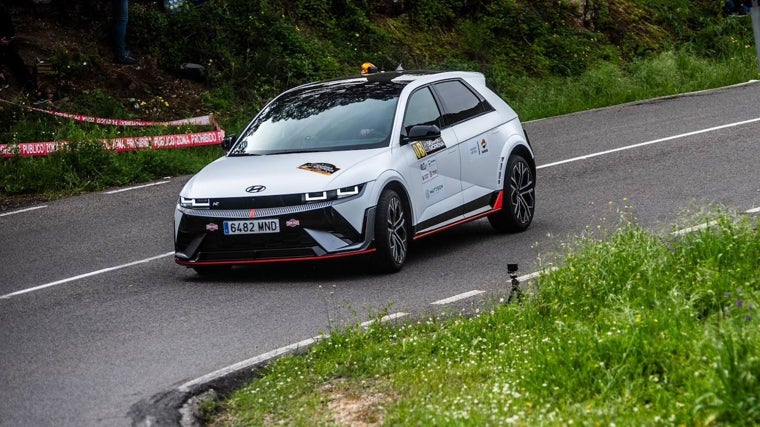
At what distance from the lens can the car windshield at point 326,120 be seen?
11.8 m

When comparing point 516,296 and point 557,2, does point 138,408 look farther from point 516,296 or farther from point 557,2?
point 557,2

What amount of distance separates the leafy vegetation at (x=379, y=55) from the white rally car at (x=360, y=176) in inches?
219

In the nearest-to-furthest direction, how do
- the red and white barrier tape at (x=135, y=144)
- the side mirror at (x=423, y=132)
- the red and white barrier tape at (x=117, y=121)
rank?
the side mirror at (x=423, y=132), the red and white barrier tape at (x=135, y=144), the red and white barrier tape at (x=117, y=121)

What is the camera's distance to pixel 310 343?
8.67 meters

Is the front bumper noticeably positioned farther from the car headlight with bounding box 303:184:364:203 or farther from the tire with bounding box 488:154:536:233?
the tire with bounding box 488:154:536:233

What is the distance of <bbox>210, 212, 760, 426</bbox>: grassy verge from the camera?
6.21m

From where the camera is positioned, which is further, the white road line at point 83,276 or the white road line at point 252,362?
the white road line at point 83,276

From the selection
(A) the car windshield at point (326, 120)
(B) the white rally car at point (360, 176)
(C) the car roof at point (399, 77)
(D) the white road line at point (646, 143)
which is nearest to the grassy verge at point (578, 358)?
(B) the white rally car at point (360, 176)

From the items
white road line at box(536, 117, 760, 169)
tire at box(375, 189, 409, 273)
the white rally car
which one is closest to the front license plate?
the white rally car

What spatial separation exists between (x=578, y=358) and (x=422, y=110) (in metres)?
5.67

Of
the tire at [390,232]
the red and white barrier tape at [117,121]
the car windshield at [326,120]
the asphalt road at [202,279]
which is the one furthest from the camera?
the red and white barrier tape at [117,121]

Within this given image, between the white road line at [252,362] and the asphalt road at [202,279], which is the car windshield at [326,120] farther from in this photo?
the white road line at [252,362]

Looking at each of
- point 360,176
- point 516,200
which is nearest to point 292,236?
Answer: point 360,176

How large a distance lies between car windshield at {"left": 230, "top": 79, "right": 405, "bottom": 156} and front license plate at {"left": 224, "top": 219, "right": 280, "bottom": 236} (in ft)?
3.53
